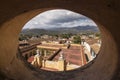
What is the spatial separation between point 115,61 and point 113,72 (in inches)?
6.5

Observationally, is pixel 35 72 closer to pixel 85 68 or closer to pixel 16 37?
pixel 16 37

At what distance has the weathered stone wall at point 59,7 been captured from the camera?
188 centimetres

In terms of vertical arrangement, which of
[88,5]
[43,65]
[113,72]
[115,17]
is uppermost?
[88,5]

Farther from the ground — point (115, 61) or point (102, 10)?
point (102, 10)

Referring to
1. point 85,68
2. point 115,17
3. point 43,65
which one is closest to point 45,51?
point 43,65

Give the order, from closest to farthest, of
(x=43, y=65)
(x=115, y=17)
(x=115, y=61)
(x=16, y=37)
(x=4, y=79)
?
(x=115, y=17) < (x=115, y=61) < (x=4, y=79) < (x=16, y=37) < (x=43, y=65)

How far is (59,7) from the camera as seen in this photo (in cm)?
231

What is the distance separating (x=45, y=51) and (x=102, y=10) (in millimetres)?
24016

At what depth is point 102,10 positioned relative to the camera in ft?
6.19

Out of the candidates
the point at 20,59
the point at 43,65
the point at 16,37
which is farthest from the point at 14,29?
the point at 43,65

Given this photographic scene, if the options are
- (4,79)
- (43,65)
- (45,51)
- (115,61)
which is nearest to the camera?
(115,61)

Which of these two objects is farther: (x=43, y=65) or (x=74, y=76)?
(x=43, y=65)

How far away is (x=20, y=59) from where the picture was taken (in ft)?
10.5

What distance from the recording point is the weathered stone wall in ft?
6.15
